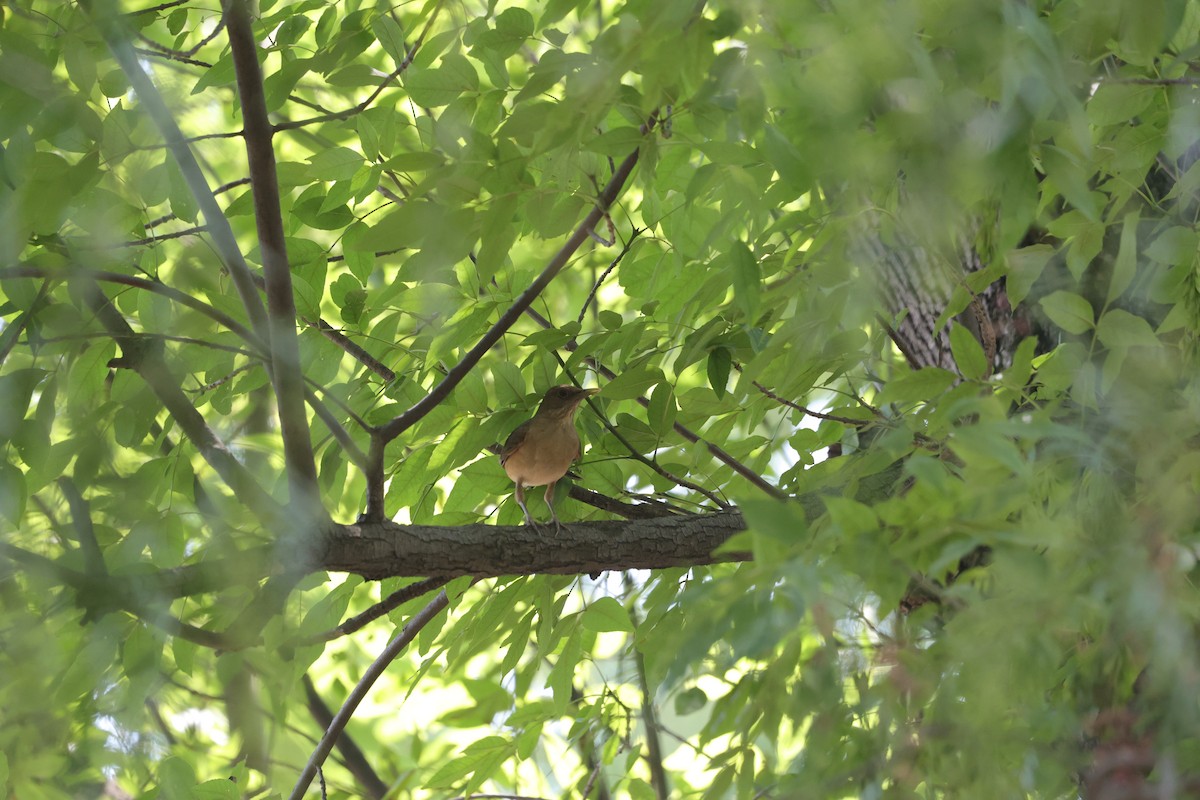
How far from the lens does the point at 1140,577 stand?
129 centimetres

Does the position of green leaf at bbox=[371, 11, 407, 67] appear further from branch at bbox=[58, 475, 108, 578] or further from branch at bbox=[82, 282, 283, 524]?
branch at bbox=[58, 475, 108, 578]

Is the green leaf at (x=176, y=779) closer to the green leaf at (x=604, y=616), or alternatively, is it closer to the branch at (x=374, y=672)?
→ the branch at (x=374, y=672)

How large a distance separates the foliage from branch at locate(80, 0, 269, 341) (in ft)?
0.04

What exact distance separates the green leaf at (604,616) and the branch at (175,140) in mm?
1171

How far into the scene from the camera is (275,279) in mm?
2006

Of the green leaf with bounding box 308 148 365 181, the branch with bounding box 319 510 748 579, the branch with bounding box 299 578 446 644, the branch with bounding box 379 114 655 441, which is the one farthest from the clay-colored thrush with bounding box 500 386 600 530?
the green leaf with bounding box 308 148 365 181

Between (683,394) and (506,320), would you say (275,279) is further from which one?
(683,394)

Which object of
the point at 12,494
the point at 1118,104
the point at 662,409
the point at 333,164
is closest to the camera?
the point at 12,494

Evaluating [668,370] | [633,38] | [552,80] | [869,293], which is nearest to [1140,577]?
[869,293]

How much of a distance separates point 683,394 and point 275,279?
46.6 inches

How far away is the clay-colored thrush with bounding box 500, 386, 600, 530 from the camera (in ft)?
9.60

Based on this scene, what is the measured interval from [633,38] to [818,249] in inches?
29.4

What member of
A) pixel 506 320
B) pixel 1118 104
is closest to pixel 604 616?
pixel 506 320

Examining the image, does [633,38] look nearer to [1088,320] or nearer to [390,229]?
[390,229]
